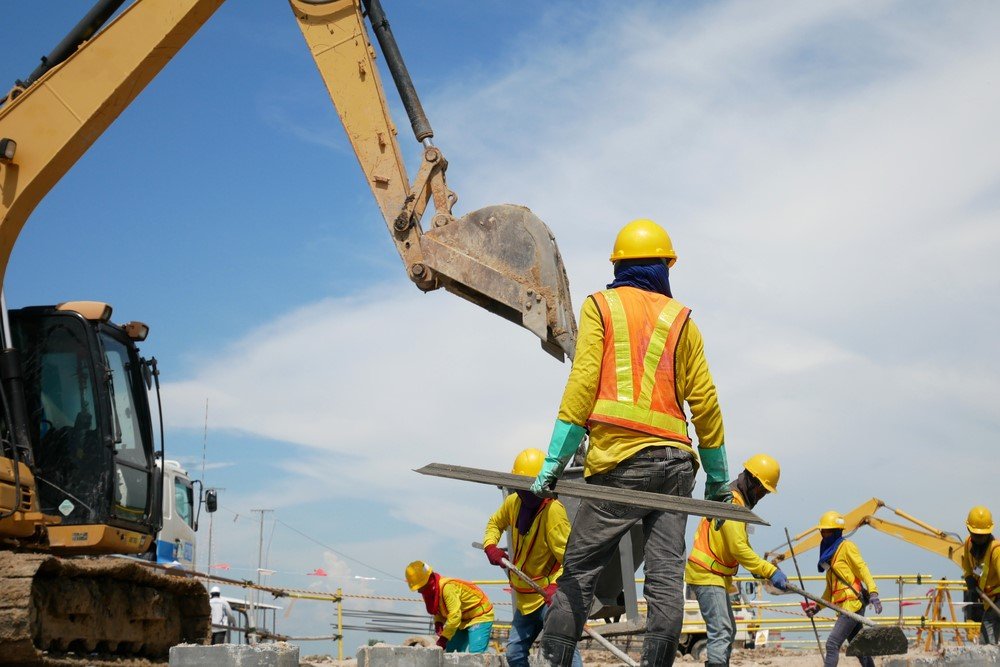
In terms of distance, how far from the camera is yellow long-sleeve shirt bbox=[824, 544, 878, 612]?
10773 millimetres

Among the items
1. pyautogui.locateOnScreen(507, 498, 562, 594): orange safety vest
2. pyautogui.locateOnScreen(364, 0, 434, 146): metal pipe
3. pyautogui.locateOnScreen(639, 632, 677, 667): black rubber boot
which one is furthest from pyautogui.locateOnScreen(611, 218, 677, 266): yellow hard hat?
pyautogui.locateOnScreen(364, 0, 434, 146): metal pipe

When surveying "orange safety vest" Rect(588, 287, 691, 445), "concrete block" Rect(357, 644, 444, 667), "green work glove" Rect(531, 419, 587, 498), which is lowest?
"concrete block" Rect(357, 644, 444, 667)

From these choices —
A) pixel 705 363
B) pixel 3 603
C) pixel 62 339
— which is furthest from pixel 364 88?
pixel 705 363

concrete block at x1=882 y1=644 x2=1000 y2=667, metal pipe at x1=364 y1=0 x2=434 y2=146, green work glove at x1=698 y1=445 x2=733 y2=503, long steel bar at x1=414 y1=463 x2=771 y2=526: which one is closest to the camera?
long steel bar at x1=414 y1=463 x2=771 y2=526

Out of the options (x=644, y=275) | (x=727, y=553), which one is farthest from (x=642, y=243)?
(x=727, y=553)

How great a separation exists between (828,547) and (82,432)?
6.61 meters

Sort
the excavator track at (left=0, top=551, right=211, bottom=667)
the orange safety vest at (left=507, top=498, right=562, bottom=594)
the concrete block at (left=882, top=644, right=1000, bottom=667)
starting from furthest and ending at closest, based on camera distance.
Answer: the orange safety vest at (left=507, top=498, right=562, bottom=594) → the excavator track at (left=0, top=551, right=211, bottom=667) → the concrete block at (left=882, top=644, right=1000, bottom=667)

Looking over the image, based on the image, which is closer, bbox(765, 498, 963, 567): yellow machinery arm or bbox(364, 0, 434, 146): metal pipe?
bbox(364, 0, 434, 146): metal pipe

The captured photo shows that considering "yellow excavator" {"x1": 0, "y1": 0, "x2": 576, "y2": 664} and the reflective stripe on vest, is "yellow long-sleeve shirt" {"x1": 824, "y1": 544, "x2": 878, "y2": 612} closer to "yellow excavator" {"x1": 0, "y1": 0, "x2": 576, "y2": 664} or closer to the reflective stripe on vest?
the reflective stripe on vest

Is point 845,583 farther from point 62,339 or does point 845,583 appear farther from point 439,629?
point 62,339

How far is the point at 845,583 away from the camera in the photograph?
10.8m

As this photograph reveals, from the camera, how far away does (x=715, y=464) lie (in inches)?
215

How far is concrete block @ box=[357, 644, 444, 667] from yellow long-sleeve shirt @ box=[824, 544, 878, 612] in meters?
5.40

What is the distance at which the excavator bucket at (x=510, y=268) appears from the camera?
8703 mm
